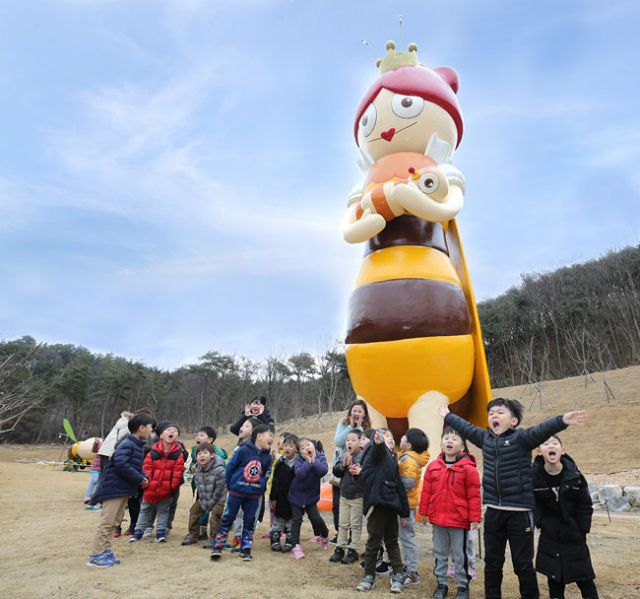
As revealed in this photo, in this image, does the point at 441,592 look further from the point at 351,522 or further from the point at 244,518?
the point at 244,518

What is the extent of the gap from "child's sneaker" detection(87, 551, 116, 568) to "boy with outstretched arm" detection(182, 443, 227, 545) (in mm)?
954

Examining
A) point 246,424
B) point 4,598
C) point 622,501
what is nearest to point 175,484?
point 246,424

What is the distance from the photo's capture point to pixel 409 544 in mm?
3635

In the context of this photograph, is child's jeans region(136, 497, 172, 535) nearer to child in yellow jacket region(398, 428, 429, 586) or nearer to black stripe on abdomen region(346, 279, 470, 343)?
child in yellow jacket region(398, 428, 429, 586)

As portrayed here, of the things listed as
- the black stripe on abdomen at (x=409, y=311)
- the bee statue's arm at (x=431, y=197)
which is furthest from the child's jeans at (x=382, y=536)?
the bee statue's arm at (x=431, y=197)

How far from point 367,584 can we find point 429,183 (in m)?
4.52

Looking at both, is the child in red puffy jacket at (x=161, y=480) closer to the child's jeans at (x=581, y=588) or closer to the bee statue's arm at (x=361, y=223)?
the bee statue's arm at (x=361, y=223)

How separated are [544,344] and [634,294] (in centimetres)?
525

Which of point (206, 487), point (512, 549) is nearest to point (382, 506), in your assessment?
point (512, 549)

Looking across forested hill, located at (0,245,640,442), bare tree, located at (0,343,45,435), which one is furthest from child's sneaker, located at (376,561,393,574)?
forested hill, located at (0,245,640,442)

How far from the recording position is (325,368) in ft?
95.9

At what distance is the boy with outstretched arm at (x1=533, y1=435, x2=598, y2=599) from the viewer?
293 centimetres

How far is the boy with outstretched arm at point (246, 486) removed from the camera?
398 centimetres

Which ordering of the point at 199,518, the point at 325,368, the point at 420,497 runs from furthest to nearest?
Answer: the point at 325,368 < the point at 199,518 < the point at 420,497
